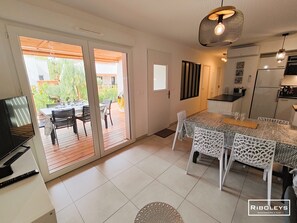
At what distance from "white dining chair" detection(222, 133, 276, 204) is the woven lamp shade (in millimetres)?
1101

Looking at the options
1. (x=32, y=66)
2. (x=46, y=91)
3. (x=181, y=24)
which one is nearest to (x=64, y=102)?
(x=46, y=91)

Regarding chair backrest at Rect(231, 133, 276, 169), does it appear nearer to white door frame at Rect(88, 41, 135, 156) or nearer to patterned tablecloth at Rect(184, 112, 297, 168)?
patterned tablecloth at Rect(184, 112, 297, 168)

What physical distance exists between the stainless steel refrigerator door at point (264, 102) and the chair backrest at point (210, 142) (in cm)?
340

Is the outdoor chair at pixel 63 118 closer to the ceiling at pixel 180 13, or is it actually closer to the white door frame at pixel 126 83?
the white door frame at pixel 126 83

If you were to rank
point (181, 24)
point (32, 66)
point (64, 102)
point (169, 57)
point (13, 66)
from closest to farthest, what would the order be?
point (13, 66) → point (32, 66) → point (64, 102) → point (181, 24) → point (169, 57)

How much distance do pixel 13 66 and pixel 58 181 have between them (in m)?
1.61

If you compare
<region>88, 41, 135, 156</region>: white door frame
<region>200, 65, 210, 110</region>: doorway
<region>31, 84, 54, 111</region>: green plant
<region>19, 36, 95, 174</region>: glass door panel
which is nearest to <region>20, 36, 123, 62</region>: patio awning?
<region>19, 36, 95, 174</region>: glass door panel

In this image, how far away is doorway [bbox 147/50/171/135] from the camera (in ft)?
10.6

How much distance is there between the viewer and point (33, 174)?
1098 mm

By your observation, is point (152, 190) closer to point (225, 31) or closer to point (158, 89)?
point (225, 31)

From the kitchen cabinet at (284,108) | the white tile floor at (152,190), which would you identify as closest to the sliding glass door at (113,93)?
the white tile floor at (152,190)

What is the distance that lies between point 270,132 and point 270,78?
3.00 meters

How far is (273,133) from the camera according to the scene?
173cm

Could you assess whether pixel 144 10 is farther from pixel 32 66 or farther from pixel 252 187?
pixel 252 187
